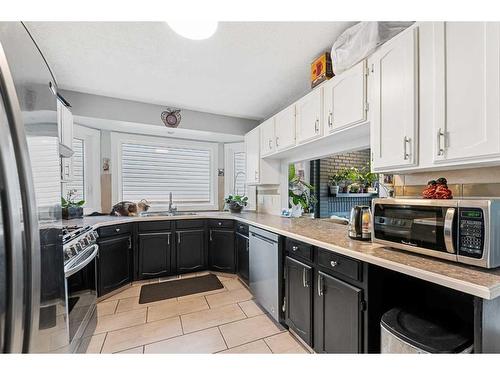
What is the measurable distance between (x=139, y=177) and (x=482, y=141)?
3.73 m

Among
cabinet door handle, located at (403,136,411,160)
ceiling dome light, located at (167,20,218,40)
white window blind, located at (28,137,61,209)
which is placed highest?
ceiling dome light, located at (167,20,218,40)

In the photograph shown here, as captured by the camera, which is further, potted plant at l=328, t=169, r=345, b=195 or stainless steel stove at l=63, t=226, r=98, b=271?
potted plant at l=328, t=169, r=345, b=195

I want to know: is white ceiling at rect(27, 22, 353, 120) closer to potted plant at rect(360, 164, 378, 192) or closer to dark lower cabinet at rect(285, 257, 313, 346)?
dark lower cabinet at rect(285, 257, 313, 346)

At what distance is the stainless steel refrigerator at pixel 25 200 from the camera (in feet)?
1.70

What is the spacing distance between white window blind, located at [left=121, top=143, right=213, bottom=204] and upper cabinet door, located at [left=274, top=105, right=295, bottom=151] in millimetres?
1605

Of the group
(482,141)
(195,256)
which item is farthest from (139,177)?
(482,141)

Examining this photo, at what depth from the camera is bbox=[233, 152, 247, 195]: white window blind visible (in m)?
3.95

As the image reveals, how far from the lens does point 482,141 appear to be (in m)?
0.99

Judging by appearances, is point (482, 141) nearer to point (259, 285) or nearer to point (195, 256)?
point (259, 285)

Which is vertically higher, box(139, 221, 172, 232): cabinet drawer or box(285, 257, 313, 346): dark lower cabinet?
box(139, 221, 172, 232): cabinet drawer

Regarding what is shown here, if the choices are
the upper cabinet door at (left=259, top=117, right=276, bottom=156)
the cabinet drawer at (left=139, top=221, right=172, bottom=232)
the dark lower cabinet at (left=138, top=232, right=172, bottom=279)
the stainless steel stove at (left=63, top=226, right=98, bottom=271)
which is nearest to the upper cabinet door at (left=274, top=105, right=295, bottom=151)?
the upper cabinet door at (left=259, top=117, right=276, bottom=156)

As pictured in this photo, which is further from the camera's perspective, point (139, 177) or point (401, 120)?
point (139, 177)

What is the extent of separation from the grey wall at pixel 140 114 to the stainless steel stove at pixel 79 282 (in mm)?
1609

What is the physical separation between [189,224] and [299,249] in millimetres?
1841
